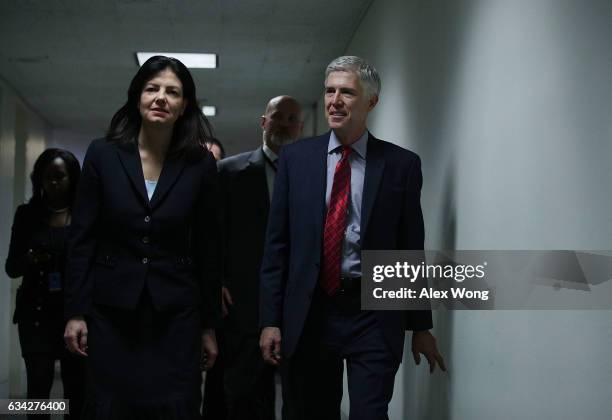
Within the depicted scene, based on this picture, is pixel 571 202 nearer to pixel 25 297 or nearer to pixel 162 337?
pixel 162 337

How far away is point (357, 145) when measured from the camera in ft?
8.71

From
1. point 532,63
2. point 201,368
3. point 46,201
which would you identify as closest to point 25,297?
point 46,201

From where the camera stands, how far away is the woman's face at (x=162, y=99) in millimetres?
2506

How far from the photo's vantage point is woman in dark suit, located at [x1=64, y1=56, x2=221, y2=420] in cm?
241

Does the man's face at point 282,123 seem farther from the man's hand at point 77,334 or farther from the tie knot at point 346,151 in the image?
the man's hand at point 77,334

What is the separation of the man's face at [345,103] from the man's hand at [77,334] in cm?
99

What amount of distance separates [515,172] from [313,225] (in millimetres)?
637

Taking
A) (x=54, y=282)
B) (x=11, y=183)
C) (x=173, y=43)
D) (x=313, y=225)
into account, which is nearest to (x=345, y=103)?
(x=313, y=225)

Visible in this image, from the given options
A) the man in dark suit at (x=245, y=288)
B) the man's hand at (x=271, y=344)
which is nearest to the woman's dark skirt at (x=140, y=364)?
the man's hand at (x=271, y=344)

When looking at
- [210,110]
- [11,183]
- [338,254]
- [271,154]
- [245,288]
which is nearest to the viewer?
[338,254]

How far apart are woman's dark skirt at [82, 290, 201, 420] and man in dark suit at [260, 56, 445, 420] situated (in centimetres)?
30

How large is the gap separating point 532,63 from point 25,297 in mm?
2501

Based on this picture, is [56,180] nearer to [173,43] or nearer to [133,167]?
[133,167]

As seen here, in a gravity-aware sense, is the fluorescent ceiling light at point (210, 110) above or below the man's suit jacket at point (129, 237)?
above
